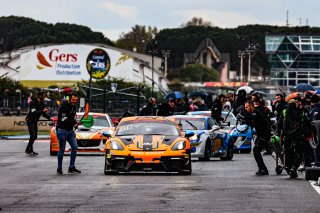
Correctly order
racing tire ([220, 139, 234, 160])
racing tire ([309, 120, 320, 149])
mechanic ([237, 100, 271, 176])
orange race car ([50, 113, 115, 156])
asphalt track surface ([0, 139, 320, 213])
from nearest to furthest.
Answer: asphalt track surface ([0, 139, 320, 213])
racing tire ([309, 120, 320, 149])
mechanic ([237, 100, 271, 176])
racing tire ([220, 139, 234, 160])
orange race car ([50, 113, 115, 156])

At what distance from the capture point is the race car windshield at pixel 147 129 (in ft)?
77.3

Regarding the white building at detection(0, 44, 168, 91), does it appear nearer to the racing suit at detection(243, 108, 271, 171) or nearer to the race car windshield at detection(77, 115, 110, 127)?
the race car windshield at detection(77, 115, 110, 127)

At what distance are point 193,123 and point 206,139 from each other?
1.44m

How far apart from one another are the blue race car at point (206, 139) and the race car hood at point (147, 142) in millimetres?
6032

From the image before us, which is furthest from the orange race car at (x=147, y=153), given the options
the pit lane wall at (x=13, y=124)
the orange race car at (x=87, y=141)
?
the pit lane wall at (x=13, y=124)

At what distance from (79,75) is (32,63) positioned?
17.8ft

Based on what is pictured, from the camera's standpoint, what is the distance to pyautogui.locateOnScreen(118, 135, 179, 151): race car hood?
74.5 ft

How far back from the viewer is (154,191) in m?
18.0

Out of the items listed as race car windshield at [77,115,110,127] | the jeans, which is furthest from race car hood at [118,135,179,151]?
race car windshield at [77,115,110,127]

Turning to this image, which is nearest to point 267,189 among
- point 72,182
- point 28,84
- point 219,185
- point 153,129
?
point 219,185

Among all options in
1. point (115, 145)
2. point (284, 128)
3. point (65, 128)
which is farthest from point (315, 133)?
point (65, 128)

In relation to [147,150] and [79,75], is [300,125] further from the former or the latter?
[79,75]

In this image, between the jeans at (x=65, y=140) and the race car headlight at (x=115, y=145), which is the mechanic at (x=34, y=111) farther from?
the race car headlight at (x=115, y=145)

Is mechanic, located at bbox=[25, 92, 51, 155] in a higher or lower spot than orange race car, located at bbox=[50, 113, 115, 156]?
higher
